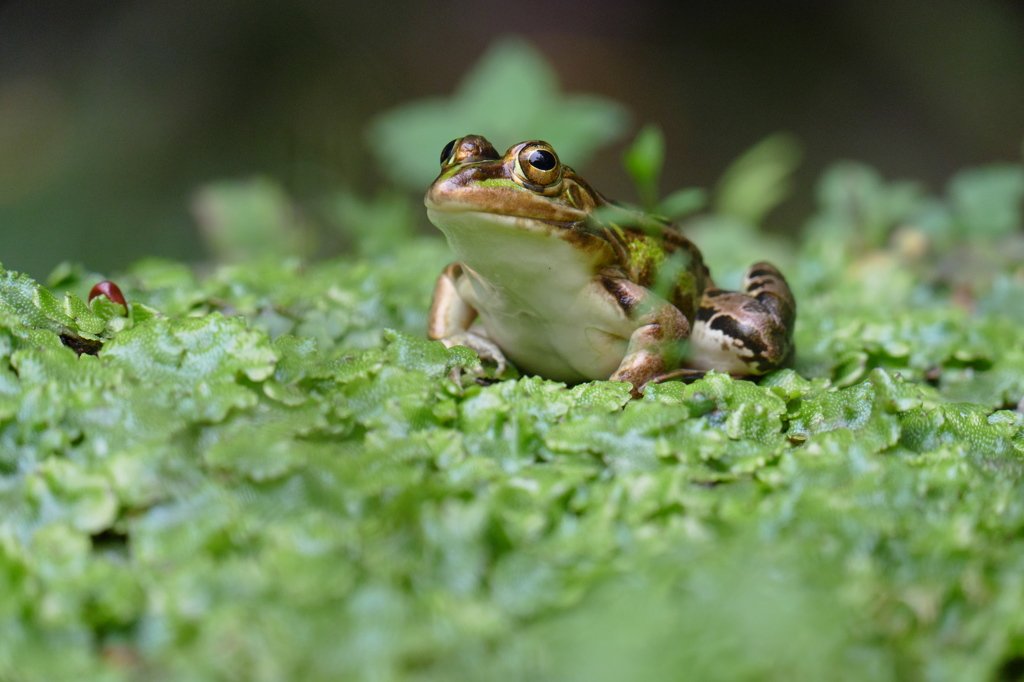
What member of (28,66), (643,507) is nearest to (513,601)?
(643,507)

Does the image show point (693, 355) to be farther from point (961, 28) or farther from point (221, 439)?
point (961, 28)

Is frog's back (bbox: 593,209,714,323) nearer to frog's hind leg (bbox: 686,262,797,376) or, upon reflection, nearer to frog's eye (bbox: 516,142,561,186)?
frog's hind leg (bbox: 686,262,797,376)

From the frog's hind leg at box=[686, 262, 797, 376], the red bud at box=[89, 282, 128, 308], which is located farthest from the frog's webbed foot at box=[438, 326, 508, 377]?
the red bud at box=[89, 282, 128, 308]

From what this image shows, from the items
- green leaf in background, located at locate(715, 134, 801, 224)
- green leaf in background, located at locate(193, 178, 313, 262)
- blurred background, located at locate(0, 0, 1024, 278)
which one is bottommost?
green leaf in background, located at locate(193, 178, 313, 262)

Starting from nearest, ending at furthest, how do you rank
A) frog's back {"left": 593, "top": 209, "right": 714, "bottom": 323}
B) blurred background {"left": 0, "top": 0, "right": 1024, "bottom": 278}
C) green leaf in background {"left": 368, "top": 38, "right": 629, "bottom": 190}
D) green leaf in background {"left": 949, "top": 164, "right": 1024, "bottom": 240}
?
frog's back {"left": 593, "top": 209, "right": 714, "bottom": 323}, green leaf in background {"left": 949, "top": 164, "right": 1024, "bottom": 240}, green leaf in background {"left": 368, "top": 38, "right": 629, "bottom": 190}, blurred background {"left": 0, "top": 0, "right": 1024, "bottom": 278}

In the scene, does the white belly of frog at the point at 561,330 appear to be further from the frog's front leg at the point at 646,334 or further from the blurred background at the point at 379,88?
the blurred background at the point at 379,88

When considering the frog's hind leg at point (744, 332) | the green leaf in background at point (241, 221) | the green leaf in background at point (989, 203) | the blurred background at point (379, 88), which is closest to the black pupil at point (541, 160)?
the frog's hind leg at point (744, 332)

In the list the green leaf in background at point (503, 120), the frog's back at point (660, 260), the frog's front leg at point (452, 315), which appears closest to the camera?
the frog's back at point (660, 260)
